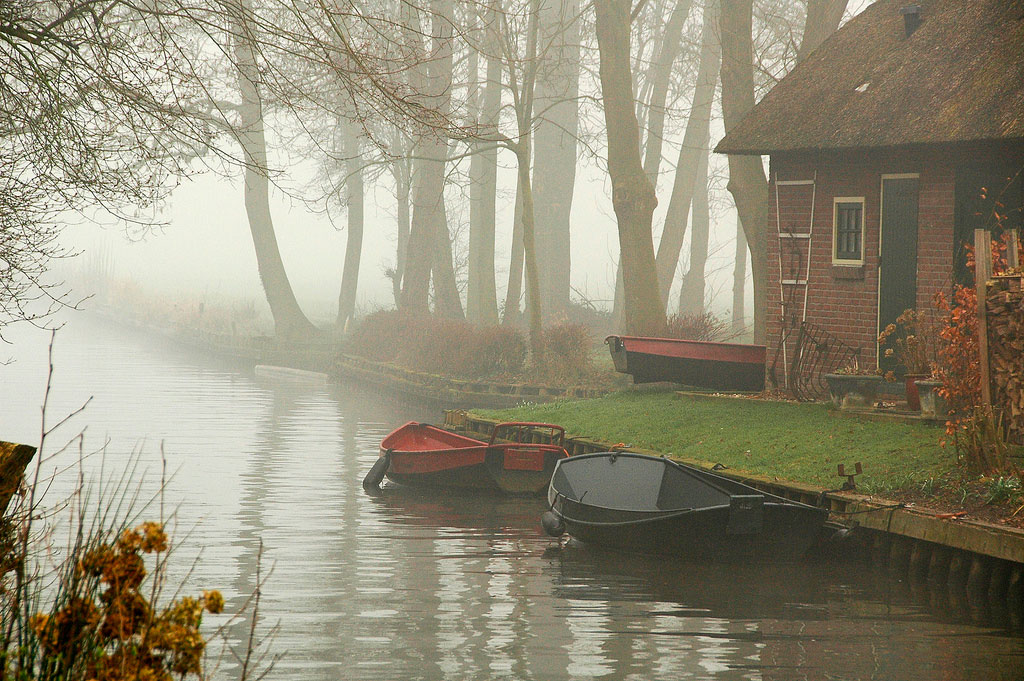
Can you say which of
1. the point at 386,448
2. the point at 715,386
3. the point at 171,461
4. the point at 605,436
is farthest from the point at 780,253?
the point at 171,461

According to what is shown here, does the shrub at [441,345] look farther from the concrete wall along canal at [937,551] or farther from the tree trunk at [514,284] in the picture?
the concrete wall along canal at [937,551]

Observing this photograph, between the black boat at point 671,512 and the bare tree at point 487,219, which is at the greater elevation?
the bare tree at point 487,219

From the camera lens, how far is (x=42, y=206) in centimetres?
1245

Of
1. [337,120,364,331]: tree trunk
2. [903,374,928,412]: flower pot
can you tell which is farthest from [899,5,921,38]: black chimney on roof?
[337,120,364,331]: tree trunk

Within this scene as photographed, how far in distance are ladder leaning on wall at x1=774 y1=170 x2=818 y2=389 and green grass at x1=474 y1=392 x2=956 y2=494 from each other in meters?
1.58

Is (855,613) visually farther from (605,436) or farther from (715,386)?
(715,386)

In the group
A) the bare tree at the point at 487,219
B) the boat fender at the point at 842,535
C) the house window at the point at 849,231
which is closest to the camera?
the boat fender at the point at 842,535

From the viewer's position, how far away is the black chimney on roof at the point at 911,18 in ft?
66.1

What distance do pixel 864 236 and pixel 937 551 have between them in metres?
8.67

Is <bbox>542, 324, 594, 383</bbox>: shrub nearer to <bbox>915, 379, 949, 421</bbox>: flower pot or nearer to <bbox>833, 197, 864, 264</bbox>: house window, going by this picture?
<bbox>833, 197, 864, 264</bbox>: house window

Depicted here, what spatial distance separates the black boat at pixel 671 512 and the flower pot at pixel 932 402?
362 centimetres

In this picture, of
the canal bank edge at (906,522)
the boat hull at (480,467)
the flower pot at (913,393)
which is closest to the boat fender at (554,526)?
the canal bank edge at (906,522)

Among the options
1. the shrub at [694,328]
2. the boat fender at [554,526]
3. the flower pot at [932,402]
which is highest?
the shrub at [694,328]

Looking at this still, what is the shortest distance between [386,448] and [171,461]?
3.84 m
